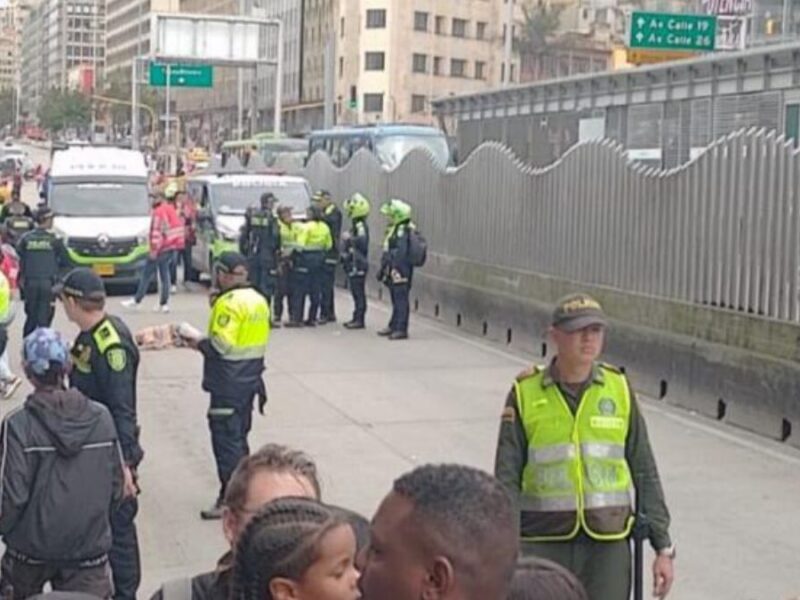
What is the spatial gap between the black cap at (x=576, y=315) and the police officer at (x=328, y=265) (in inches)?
614

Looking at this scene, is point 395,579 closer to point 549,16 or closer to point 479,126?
point 479,126

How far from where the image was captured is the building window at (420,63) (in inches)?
3593

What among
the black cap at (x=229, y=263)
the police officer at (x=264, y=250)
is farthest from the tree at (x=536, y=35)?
the black cap at (x=229, y=263)

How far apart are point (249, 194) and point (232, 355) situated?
17460 mm

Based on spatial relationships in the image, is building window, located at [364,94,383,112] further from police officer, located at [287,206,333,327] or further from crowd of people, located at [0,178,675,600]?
crowd of people, located at [0,178,675,600]

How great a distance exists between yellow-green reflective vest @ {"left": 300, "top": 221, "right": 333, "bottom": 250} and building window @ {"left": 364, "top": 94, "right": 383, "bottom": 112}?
227 ft

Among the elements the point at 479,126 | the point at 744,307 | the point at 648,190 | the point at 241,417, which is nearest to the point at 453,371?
the point at 648,190

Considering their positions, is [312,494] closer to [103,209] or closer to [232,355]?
[232,355]

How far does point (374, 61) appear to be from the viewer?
297 feet

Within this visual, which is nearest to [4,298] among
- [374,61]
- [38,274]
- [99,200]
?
[38,274]

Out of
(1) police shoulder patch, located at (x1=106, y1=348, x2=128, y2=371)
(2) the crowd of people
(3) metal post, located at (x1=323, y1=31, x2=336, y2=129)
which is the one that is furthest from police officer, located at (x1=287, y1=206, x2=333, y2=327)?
(3) metal post, located at (x1=323, y1=31, x2=336, y2=129)

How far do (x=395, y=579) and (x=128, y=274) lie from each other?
2349 centimetres

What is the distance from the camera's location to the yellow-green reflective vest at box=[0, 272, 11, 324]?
13281mm

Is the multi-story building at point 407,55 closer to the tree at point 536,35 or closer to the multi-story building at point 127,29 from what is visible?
the tree at point 536,35
